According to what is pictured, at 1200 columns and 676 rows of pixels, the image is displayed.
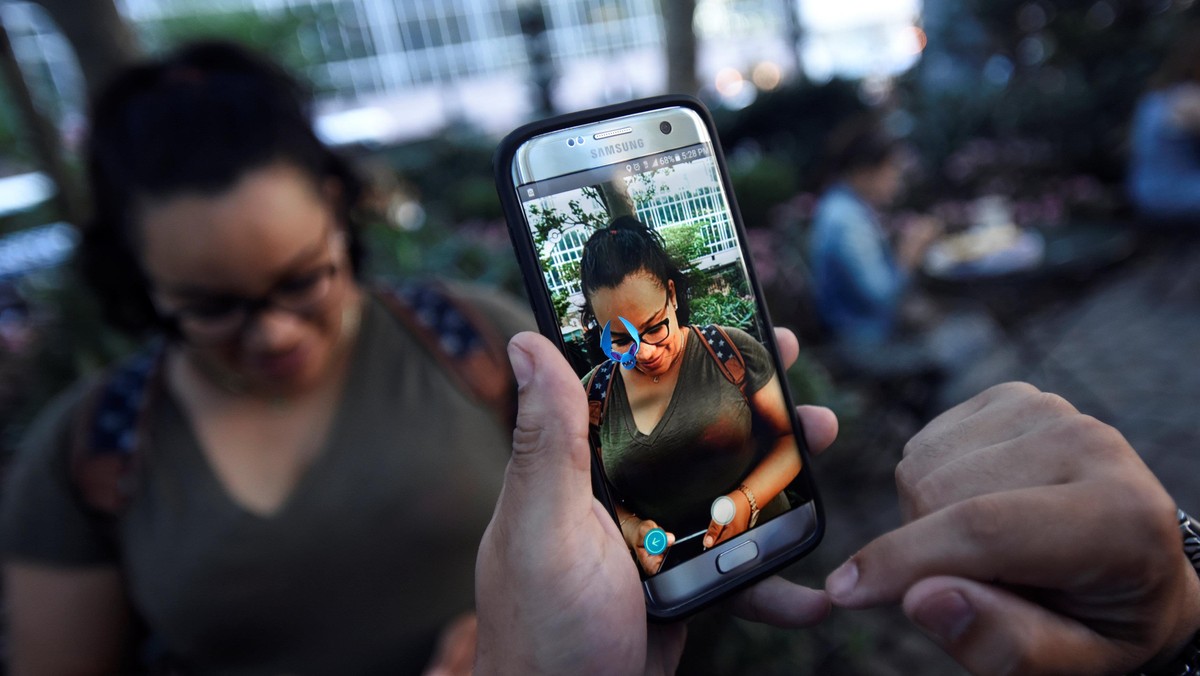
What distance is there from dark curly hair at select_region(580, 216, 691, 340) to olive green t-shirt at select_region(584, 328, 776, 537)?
3.1 inches

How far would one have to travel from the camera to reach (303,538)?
144cm

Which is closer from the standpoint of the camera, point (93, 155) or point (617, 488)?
point (617, 488)

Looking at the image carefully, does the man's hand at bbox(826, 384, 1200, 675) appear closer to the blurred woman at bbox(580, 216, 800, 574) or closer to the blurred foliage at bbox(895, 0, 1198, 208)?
the blurred woman at bbox(580, 216, 800, 574)

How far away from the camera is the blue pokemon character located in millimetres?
1000

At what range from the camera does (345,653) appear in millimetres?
1485

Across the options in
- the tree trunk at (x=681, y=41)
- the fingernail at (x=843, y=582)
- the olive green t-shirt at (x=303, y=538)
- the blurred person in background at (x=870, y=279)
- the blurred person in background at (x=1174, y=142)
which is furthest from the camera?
the tree trunk at (x=681, y=41)

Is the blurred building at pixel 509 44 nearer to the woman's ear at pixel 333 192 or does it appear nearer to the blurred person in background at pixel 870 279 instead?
the blurred person in background at pixel 870 279

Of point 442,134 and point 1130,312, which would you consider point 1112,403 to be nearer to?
point 1130,312

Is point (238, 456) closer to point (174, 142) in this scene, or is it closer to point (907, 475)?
point (174, 142)

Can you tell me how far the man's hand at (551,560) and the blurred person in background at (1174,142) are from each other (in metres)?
5.09

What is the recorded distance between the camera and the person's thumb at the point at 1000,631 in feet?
2.29

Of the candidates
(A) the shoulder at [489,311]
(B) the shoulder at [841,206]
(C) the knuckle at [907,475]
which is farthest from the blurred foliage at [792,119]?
(C) the knuckle at [907,475]

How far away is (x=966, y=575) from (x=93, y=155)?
1.85 metres

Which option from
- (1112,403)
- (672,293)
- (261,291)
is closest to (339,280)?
(261,291)
